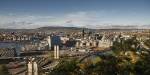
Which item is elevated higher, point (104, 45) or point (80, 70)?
point (80, 70)

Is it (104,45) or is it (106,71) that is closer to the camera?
(106,71)

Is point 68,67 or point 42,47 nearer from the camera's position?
point 68,67

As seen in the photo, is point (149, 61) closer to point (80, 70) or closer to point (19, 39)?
point (80, 70)

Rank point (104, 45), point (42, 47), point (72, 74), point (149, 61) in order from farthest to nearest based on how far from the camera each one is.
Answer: point (104, 45) < point (42, 47) < point (149, 61) < point (72, 74)

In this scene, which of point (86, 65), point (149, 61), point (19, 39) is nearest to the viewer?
point (86, 65)

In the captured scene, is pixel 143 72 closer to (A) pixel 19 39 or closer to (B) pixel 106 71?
(B) pixel 106 71

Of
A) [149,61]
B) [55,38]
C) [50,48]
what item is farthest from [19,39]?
[149,61]

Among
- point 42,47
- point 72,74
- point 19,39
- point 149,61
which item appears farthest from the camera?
point 19,39

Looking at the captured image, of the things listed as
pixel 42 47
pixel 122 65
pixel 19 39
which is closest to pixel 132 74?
pixel 122 65

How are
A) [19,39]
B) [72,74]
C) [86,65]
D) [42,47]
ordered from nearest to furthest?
[72,74] → [86,65] → [42,47] → [19,39]
